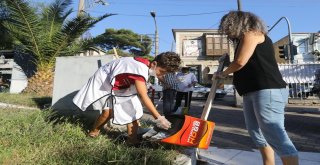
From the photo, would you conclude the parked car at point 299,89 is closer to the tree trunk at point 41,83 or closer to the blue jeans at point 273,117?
the tree trunk at point 41,83

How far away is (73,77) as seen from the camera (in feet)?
21.1

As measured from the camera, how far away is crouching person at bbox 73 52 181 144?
4.24m

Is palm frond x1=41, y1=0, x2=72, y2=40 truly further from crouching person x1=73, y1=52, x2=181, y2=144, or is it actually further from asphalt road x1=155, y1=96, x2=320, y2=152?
crouching person x1=73, y1=52, x2=181, y2=144

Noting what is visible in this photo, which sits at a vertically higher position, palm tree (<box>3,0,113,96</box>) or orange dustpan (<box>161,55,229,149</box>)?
palm tree (<box>3,0,113,96</box>)

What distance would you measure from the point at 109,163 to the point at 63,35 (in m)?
10.2

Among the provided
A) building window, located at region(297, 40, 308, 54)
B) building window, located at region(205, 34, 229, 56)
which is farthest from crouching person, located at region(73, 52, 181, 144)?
building window, located at region(297, 40, 308, 54)

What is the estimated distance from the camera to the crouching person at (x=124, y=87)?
424 centimetres

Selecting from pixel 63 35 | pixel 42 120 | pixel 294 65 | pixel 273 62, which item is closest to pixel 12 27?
pixel 63 35

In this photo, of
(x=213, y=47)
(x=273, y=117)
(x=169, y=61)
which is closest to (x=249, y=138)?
(x=169, y=61)

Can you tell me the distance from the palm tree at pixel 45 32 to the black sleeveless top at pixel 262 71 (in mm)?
9996

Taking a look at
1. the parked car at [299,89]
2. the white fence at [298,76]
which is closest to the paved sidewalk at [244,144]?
the parked car at [299,89]

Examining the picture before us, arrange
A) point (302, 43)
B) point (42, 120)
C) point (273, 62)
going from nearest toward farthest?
1. point (273, 62)
2. point (42, 120)
3. point (302, 43)

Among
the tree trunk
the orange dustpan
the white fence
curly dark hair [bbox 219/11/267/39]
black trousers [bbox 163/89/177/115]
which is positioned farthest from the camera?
the white fence

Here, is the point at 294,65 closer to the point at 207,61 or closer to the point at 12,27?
the point at 12,27
